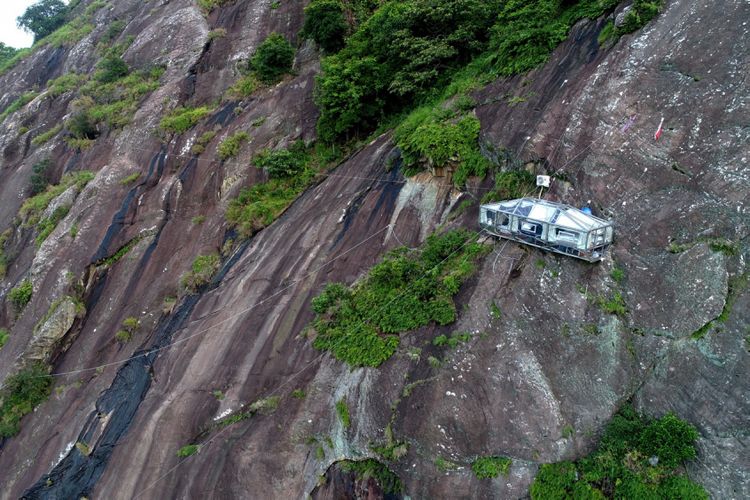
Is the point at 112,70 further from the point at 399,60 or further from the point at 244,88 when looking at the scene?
the point at 399,60

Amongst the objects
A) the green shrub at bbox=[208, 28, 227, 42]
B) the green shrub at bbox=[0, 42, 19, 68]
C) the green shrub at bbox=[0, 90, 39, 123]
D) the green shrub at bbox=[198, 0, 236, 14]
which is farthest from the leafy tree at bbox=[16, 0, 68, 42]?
the green shrub at bbox=[208, 28, 227, 42]

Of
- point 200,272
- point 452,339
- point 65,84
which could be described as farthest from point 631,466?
point 65,84

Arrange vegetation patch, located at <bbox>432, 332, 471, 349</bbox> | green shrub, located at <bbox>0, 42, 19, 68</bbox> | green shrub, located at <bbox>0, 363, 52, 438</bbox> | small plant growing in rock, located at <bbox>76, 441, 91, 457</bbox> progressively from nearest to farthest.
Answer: vegetation patch, located at <bbox>432, 332, 471, 349</bbox> < small plant growing in rock, located at <bbox>76, 441, 91, 457</bbox> < green shrub, located at <bbox>0, 363, 52, 438</bbox> < green shrub, located at <bbox>0, 42, 19, 68</bbox>

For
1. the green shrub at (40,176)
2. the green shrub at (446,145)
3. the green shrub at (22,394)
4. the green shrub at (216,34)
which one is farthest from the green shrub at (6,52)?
the green shrub at (446,145)

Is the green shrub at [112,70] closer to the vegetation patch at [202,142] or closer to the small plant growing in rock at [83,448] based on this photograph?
the vegetation patch at [202,142]

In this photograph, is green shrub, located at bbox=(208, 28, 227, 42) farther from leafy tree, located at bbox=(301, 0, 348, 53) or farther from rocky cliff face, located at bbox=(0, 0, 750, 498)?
rocky cliff face, located at bbox=(0, 0, 750, 498)

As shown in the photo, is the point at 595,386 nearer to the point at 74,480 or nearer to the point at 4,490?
the point at 74,480
